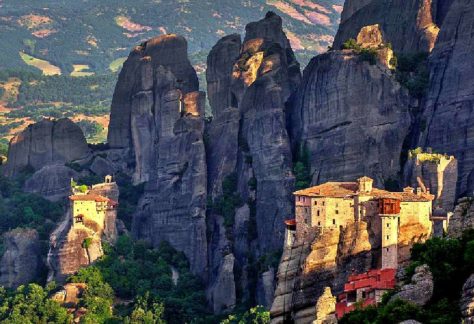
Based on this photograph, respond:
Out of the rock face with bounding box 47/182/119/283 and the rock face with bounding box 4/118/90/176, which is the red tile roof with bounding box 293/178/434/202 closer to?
the rock face with bounding box 47/182/119/283

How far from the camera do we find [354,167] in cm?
9431

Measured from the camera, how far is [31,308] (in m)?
101

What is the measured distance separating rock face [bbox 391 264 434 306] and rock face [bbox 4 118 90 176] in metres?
79.4

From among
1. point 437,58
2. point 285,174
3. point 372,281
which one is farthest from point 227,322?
point 372,281

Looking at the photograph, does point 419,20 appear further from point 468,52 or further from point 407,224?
point 407,224

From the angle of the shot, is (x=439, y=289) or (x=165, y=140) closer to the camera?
(x=439, y=289)

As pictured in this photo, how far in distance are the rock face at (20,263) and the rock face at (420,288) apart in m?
63.3

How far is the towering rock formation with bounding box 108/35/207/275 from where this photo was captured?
355ft

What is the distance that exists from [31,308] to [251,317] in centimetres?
1433

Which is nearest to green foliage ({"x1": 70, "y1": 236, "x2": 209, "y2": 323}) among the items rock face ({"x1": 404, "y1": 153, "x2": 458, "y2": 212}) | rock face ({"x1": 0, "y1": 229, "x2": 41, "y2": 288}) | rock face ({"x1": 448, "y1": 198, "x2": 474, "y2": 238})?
rock face ({"x1": 0, "y1": 229, "x2": 41, "y2": 288})

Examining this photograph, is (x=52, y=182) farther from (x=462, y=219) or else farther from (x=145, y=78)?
(x=462, y=219)

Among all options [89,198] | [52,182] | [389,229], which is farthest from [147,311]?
[389,229]

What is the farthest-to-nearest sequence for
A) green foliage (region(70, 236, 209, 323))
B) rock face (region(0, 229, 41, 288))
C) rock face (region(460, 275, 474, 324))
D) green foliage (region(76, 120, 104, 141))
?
green foliage (region(76, 120, 104, 141)) → rock face (region(0, 229, 41, 288)) → green foliage (region(70, 236, 209, 323)) → rock face (region(460, 275, 474, 324))

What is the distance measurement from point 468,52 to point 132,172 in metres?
35.6
